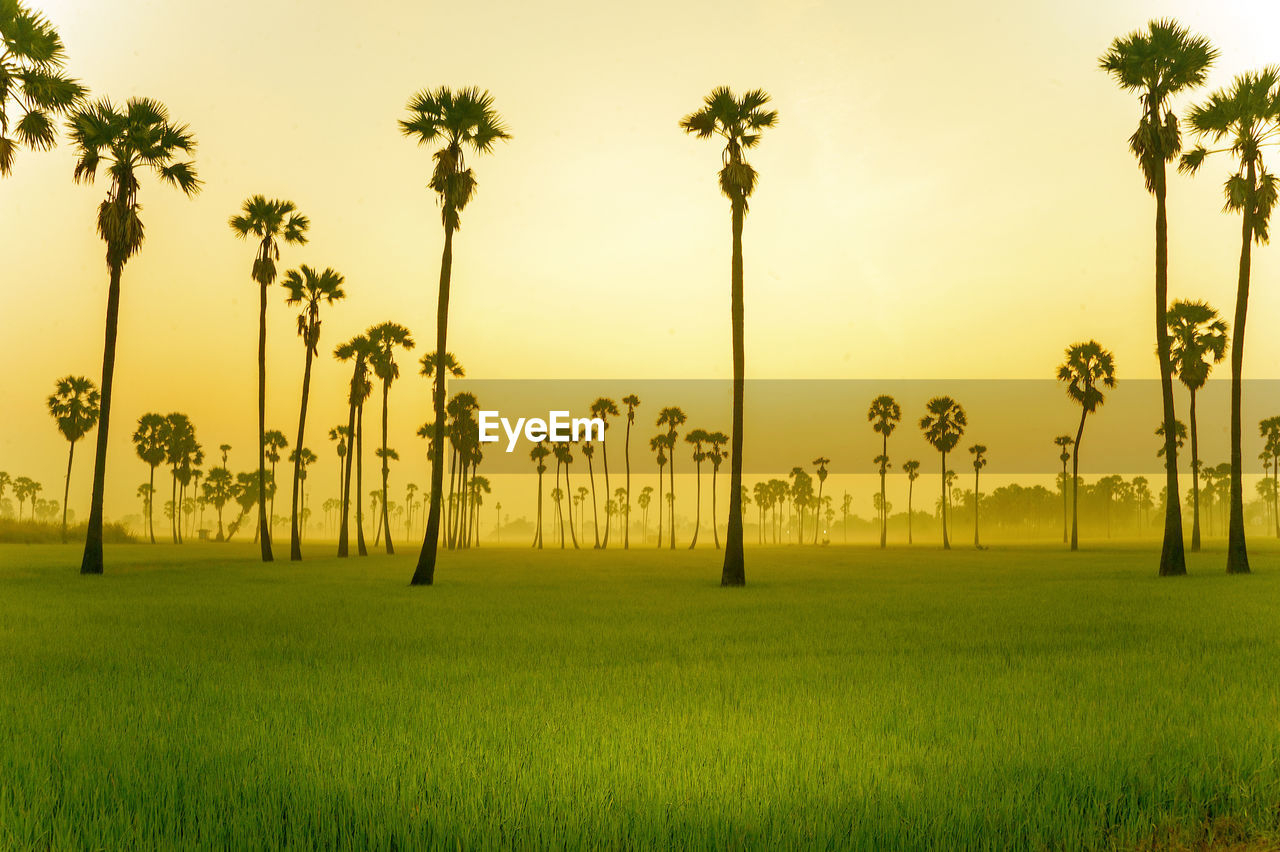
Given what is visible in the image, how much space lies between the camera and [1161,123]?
123 feet

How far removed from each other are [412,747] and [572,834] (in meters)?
2.81

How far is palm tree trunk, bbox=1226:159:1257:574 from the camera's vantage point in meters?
37.2

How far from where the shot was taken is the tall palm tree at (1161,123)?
3669 cm

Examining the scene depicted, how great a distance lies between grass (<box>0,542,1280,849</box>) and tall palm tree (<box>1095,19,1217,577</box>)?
19.1 meters

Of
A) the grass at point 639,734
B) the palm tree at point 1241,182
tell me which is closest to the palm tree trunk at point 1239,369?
the palm tree at point 1241,182

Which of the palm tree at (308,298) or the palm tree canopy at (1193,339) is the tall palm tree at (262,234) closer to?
the palm tree at (308,298)

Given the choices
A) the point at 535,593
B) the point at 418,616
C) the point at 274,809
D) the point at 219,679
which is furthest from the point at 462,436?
the point at 274,809

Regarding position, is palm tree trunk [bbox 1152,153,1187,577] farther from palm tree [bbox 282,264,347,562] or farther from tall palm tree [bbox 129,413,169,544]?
tall palm tree [bbox 129,413,169,544]

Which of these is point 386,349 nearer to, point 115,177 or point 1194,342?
point 115,177

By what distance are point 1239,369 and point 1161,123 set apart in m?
11.2

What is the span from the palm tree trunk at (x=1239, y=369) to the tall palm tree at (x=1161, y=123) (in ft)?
8.55

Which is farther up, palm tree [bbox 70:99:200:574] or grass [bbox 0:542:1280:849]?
palm tree [bbox 70:99:200:574]

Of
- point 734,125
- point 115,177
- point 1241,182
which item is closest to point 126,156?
point 115,177

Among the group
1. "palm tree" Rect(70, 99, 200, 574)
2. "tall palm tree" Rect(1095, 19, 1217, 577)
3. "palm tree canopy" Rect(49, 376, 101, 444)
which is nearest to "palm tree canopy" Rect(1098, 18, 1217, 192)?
"tall palm tree" Rect(1095, 19, 1217, 577)
